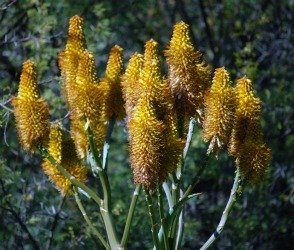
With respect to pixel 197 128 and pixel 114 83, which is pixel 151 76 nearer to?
pixel 114 83

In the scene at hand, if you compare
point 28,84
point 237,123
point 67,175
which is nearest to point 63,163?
point 67,175

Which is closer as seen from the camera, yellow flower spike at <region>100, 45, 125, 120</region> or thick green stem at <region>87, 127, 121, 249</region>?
thick green stem at <region>87, 127, 121, 249</region>

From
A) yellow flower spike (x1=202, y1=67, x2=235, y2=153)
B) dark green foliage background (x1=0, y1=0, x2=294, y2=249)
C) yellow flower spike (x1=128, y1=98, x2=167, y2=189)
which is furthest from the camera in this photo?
dark green foliage background (x1=0, y1=0, x2=294, y2=249)

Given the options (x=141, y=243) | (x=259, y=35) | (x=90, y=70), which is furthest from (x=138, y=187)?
(x=259, y=35)

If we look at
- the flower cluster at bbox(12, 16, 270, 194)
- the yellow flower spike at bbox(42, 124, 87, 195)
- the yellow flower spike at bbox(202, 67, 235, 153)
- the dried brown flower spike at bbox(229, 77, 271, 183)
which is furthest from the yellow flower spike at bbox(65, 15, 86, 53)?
the dried brown flower spike at bbox(229, 77, 271, 183)

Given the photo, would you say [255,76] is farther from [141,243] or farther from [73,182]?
[73,182]

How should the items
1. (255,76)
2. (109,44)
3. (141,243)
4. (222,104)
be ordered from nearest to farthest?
(222,104), (141,243), (255,76), (109,44)

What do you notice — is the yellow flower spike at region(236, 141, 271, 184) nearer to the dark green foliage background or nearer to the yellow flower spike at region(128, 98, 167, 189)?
the yellow flower spike at region(128, 98, 167, 189)
